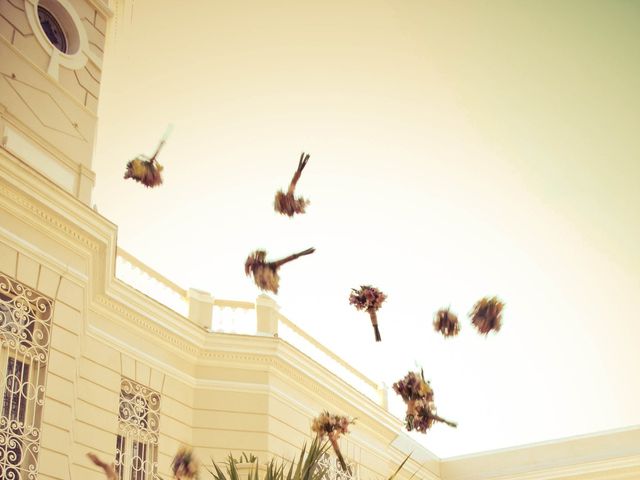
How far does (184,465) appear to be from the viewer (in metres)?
11.3

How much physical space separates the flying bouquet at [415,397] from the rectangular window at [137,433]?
16.7ft

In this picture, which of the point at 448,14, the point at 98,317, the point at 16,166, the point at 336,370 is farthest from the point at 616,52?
the point at 16,166

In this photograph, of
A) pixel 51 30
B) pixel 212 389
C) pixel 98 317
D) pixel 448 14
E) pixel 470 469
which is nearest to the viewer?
pixel 51 30

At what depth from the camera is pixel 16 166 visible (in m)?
8.73

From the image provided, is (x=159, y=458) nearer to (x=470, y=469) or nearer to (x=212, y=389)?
(x=212, y=389)

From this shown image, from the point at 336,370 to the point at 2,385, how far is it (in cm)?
864

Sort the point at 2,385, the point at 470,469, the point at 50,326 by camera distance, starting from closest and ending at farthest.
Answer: the point at 2,385 → the point at 50,326 → the point at 470,469

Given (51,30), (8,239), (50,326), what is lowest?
(50,326)

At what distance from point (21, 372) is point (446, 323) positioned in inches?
164

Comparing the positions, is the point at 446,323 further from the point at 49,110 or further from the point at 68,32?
the point at 68,32

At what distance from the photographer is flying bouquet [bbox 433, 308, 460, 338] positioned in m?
7.29

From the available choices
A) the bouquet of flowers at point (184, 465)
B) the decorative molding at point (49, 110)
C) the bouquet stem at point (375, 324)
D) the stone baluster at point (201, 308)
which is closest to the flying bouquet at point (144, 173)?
the decorative molding at point (49, 110)

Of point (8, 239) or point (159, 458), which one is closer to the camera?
point (8, 239)

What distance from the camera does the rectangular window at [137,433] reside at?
11461 millimetres
